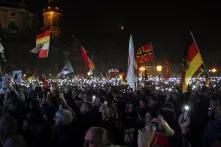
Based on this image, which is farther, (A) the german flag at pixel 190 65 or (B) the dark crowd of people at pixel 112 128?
(A) the german flag at pixel 190 65

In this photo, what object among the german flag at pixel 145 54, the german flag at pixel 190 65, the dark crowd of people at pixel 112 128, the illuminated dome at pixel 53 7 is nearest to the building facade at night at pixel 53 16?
the illuminated dome at pixel 53 7

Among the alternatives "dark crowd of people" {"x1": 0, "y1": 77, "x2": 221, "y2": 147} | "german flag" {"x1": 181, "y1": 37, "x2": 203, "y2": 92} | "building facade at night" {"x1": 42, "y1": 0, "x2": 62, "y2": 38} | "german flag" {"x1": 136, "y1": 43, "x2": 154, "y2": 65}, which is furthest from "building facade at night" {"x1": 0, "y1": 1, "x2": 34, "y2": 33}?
"dark crowd of people" {"x1": 0, "y1": 77, "x2": 221, "y2": 147}

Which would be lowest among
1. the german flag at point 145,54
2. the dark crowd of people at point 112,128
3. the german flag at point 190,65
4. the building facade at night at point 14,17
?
the dark crowd of people at point 112,128

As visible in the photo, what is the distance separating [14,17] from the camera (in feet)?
346

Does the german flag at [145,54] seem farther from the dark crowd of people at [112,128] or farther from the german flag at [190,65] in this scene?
the dark crowd of people at [112,128]

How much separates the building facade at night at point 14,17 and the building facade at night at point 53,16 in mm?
4420

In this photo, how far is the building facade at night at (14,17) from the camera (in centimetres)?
10388

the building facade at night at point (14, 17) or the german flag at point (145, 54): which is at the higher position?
the building facade at night at point (14, 17)

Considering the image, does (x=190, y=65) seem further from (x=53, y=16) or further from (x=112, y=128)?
(x=53, y=16)

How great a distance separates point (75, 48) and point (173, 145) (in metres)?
93.9

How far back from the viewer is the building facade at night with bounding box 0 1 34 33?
103875 millimetres

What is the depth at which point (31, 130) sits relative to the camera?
8656 millimetres

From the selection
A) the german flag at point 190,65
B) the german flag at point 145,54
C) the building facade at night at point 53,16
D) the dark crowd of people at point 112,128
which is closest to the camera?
the dark crowd of people at point 112,128

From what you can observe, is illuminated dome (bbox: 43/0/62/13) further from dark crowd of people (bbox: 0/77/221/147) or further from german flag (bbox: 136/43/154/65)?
dark crowd of people (bbox: 0/77/221/147)
